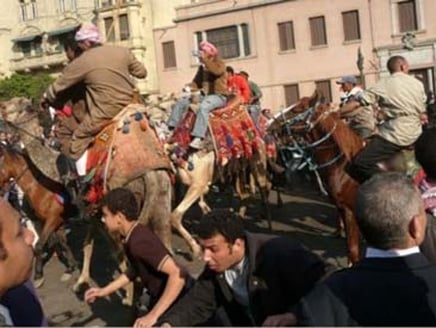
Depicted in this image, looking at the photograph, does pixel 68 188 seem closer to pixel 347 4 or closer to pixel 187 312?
pixel 187 312

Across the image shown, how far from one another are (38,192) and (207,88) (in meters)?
2.83

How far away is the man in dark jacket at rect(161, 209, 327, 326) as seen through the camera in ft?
13.7

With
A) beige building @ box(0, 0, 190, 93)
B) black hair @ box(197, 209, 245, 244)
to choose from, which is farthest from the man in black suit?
beige building @ box(0, 0, 190, 93)

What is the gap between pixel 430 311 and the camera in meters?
3.12

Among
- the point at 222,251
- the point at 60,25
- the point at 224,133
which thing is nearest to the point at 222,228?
the point at 222,251

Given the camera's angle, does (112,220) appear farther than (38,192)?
No

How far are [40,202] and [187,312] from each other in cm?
608

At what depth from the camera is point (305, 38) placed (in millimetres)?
49312

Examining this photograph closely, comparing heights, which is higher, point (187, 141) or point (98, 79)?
point (98, 79)

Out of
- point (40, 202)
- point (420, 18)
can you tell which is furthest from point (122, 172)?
point (420, 18)

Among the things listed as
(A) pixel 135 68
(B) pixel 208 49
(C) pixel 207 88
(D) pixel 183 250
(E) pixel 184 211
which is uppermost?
(B) pixel 208 49

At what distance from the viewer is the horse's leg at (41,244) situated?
1002 cm

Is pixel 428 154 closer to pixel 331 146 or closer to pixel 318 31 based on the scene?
pixel 331 146

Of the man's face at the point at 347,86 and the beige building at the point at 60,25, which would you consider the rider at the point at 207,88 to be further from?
the beige building at the point at 60,25
